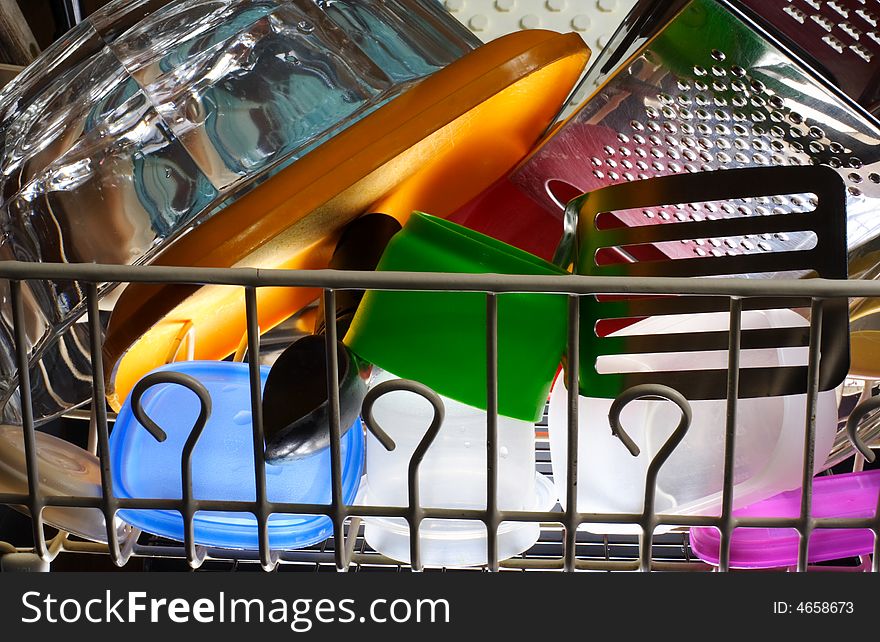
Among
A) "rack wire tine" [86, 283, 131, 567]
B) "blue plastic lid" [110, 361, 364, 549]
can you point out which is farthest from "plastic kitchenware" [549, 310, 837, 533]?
"rack wire tine" [86, 283, 131, 567]

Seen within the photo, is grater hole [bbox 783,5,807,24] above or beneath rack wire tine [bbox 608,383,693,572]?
above

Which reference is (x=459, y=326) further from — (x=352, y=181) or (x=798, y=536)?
(x=798, y=536)

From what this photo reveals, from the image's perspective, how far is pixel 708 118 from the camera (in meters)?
0.48

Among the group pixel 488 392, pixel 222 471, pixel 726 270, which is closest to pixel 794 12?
pixel 726 270

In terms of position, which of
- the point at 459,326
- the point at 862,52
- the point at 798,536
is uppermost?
the point at 862,52

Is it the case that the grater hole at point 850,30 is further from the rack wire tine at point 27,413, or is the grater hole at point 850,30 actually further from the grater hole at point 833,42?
the rack wire tine at point 27,413

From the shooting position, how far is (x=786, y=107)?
1.49 feet

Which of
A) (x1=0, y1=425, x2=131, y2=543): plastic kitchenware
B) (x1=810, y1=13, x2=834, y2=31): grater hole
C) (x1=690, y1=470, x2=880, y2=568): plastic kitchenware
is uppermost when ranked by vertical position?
(x1=810, y1=13, x2=834, y2=31): grater hole

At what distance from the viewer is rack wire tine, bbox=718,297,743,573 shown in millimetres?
377

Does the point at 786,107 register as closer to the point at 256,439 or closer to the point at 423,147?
the point at 423,147

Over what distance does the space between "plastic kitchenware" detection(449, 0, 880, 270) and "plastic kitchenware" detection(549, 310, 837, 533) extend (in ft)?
0.27

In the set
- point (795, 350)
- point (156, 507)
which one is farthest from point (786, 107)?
point (156, 507)

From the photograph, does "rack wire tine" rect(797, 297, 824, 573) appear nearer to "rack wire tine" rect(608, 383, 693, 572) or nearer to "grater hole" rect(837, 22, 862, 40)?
"rack wire tine" rect(608, 383, 693, 572)

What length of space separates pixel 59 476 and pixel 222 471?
8 centimetres
